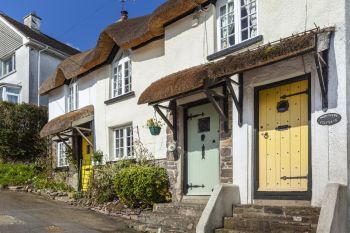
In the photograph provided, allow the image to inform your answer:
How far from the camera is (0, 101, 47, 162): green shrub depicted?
70.8 feet

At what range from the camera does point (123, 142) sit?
14.6 m

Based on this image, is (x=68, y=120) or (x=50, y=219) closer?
(x=50, y=219)

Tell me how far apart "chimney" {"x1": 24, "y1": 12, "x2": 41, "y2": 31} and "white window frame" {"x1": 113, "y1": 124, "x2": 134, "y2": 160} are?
59.0 feet

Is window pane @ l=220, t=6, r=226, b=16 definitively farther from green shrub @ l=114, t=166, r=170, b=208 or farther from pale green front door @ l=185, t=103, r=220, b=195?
green shrub @ l=114, t=166, r=170, b=208

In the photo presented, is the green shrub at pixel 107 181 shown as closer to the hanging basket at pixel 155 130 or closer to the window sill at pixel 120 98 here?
the hanging basket at pixel 155 130

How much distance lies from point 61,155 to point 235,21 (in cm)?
1213

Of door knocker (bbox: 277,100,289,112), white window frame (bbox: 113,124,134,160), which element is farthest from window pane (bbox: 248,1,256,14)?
white window frame (bbox: 113,124,134,160)

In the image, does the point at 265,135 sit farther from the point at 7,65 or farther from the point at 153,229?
the point at 7,65

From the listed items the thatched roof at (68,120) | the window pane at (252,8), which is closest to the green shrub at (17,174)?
the thatched roof at (68,120)

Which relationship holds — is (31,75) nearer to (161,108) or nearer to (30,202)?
(30,202)

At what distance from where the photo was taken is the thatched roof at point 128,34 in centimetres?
1115

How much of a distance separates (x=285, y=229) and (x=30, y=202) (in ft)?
31.1

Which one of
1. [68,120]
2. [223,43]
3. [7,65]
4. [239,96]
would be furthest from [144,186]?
[7,65]

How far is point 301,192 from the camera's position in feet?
26.0
